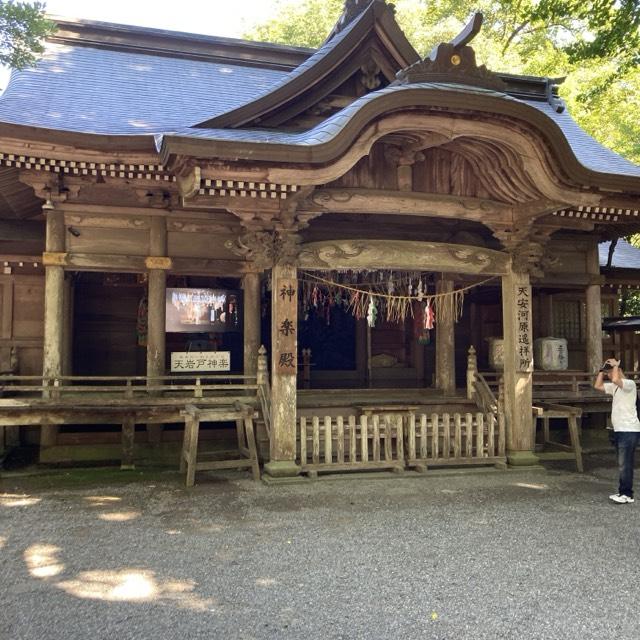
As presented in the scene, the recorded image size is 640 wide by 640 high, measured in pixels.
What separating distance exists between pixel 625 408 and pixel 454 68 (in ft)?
15.7

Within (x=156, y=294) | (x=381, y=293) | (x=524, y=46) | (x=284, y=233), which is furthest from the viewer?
(x=524, y=46)

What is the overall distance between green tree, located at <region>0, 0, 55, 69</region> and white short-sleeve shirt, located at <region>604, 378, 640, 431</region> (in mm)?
7975

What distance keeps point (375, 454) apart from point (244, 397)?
225 centimetres

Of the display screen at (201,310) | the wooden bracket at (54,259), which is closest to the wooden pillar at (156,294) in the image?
the display screen at (201,310)

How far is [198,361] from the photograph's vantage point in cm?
953

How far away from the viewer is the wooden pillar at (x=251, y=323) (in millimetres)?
9633

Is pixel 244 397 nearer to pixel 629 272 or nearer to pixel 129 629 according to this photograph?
pixel 129 629

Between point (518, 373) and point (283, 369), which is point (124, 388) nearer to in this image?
point (283, 369)

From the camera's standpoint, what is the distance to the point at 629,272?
12422 millimetres

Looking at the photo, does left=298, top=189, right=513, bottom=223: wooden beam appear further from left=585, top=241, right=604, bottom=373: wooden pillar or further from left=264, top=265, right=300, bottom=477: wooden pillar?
left=585, top=241, right=604, bottom=373: wooden pillar

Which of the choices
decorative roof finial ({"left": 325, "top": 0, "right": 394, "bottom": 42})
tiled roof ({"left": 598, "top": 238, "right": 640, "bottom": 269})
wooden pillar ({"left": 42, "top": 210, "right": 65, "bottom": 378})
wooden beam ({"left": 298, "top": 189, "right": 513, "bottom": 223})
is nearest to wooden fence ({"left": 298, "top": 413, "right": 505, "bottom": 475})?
wooden beam ({"left": 298, "top": 189, "right": 513, "bottom": 223})

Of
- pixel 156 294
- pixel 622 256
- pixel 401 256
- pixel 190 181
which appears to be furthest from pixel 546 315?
pixel 190 181

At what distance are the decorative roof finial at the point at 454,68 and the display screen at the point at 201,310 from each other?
4.75m

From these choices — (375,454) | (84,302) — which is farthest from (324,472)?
(84,302)
